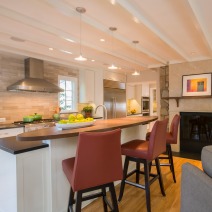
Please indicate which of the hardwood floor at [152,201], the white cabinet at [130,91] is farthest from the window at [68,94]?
the hardwood floor at [152,201]

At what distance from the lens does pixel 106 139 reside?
1.44m

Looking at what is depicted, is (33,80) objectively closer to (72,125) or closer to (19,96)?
(19,96)

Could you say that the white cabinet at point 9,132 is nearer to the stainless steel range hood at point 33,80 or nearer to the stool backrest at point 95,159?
the stainless steel range hood at point 33,80

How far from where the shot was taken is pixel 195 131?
4.63m

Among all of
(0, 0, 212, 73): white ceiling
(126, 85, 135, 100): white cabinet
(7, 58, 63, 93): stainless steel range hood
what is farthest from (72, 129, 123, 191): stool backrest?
(126, 85, 135, 100): white cabinet

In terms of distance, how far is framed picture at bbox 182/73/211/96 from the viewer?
4.34 metres

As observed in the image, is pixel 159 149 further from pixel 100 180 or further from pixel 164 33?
pixel 164 33

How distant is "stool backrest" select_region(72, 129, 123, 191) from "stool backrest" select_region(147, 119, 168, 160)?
599 mm

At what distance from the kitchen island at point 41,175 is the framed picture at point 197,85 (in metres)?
3.57

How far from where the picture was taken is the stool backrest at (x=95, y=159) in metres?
1.38

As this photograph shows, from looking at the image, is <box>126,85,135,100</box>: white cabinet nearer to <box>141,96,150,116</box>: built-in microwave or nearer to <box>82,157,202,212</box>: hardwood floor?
<box>141,96,150,116</box>: built-in microwave

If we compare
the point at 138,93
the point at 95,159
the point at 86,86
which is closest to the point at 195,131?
the point at 86,86

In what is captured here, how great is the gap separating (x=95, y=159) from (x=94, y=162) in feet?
0.08

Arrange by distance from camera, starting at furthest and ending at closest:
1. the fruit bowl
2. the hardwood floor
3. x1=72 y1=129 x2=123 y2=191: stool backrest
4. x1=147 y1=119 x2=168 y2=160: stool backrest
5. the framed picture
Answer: the framed picture → the hardwood floor → x1=147 y1=119 x2=168 y2=160: stool backrest → the fruit bowl → x1=72 y1=129 x2=123 y2=191: stool backrest
